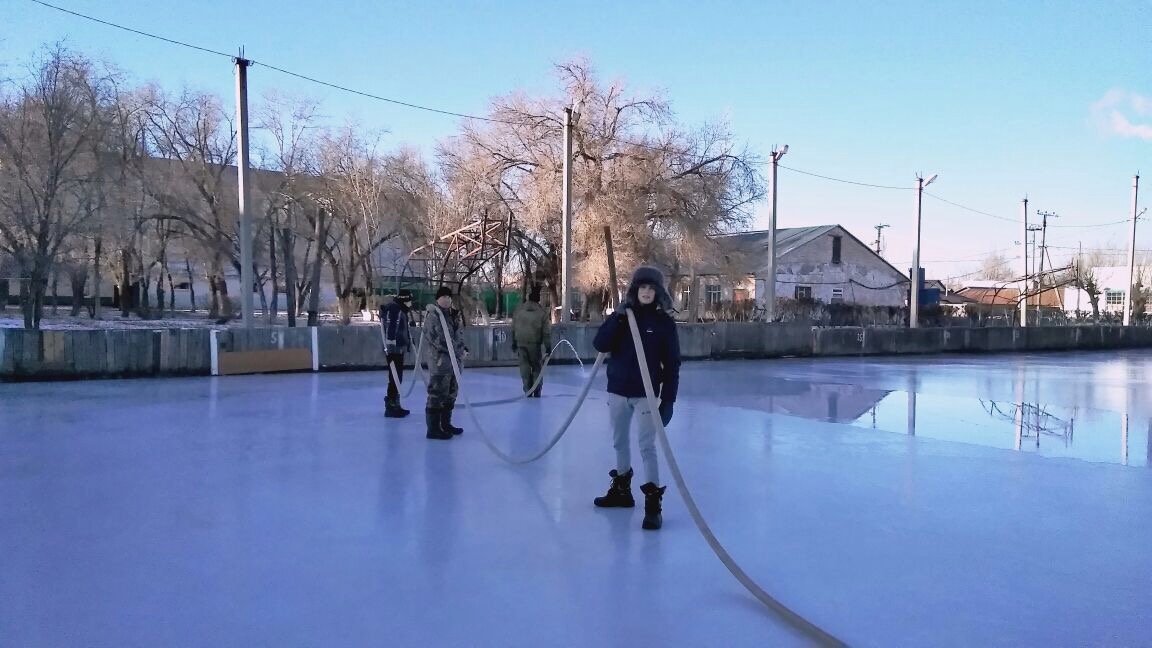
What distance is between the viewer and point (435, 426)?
8641mm

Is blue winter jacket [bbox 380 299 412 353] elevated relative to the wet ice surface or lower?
elevated

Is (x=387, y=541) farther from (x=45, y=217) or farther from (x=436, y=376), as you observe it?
(x=45, y=217)

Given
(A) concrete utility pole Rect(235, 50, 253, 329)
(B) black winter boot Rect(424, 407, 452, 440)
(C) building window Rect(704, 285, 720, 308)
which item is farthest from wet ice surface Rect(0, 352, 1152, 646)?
(C) building window Rect(704, 285, 720, 308)

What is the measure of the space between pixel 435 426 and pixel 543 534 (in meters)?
3.66

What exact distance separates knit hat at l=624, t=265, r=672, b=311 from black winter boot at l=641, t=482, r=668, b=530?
124cm

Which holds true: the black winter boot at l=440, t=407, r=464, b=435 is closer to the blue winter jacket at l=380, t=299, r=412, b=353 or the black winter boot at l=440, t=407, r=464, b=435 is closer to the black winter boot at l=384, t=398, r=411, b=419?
the blue winter jacket at l=380, t=299, r=412, b=353

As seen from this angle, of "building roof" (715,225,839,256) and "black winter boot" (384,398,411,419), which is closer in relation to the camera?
"black winter boot" (384,398,411,419)

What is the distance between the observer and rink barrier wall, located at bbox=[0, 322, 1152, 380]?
1396 centimetres

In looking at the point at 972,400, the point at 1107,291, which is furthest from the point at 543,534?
the point at 1107,291

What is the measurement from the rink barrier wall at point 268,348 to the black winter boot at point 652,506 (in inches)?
314

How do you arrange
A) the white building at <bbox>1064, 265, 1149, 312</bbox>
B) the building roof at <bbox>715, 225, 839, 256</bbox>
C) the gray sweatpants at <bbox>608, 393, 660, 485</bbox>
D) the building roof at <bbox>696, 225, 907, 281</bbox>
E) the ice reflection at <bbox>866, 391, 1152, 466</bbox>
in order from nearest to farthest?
the gray sweatpants at <bbox>608, 393, 660, 485</bbox> → the ice reflection at <bbox>866, 391, 1152, 466</bbox> → the building roof at <bbox>696, 225, 907, 281</bbox> → the building roof at <bbox>715, 225, 839, 256</bbox> → the white building at <bbox>1064, 265, 1149, 312</bbox>

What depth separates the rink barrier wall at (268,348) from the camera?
550 inches

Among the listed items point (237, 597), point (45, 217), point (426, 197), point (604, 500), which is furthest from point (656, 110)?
point (237, 597)

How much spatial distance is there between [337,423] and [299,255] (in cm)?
3815
